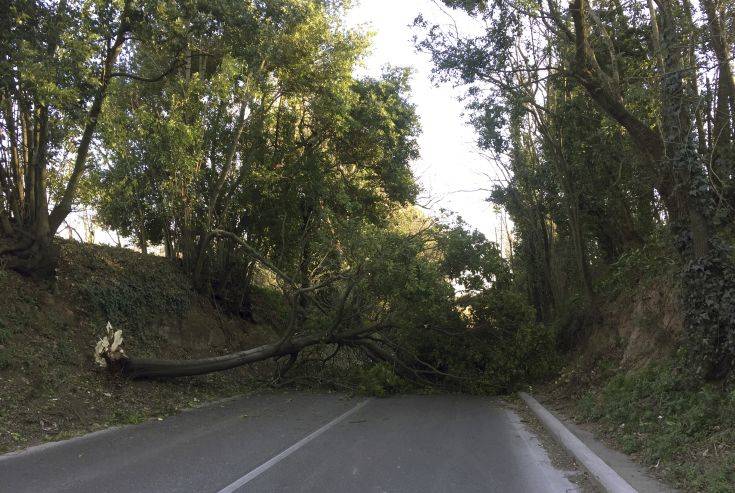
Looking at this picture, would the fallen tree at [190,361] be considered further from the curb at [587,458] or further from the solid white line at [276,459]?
the curb at [587,458]

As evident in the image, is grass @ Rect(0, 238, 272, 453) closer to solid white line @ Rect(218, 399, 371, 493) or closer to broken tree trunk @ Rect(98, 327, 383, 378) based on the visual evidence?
broken tree trunk @ Rect(98, 327, 383, 378)

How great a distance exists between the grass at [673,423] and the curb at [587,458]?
1.58ft

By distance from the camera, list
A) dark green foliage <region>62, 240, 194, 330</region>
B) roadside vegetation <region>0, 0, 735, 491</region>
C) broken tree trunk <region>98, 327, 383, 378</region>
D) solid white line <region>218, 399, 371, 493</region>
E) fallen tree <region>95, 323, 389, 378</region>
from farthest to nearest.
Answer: dark green foliage <region>62, 240, 194, 330</region>
broken tree trunk <region>98, 327, 383, 378</region>
fallen tree <region>95, 323, 389, 378</region>
roadside vegetation <region>0, 0, 735, 491</region>
solid white line <region>218, 399, 371, 493</region>

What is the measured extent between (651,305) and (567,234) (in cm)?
971

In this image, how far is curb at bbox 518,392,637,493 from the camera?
583cm

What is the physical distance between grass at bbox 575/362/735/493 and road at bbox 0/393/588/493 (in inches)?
44.6

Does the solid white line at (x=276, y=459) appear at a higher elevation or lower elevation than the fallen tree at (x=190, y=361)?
lower

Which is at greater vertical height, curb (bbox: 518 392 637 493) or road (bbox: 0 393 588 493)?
curb (bbox: 518 392 637 493)

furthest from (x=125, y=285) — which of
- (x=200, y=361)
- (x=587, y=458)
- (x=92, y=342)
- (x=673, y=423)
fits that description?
(x=673, y=423)

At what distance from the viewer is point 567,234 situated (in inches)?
887

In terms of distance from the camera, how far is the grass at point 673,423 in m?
5.74

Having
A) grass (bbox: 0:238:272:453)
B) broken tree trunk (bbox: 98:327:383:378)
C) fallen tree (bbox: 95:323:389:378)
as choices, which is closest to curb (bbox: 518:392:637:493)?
fallen tree (bbox: 95:323:389:378)

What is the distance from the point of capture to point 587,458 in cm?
703

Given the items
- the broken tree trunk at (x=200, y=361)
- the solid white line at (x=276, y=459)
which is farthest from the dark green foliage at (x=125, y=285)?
the solid white line at (x=276, y=459)
